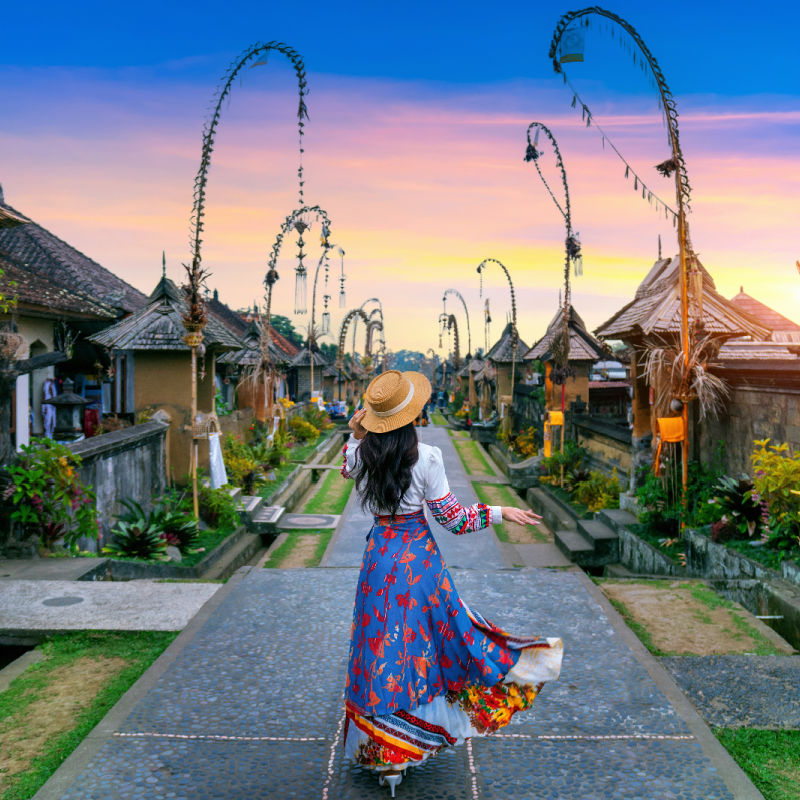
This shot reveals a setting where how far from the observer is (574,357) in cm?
1961

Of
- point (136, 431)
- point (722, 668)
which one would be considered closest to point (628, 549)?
point (722, 668)

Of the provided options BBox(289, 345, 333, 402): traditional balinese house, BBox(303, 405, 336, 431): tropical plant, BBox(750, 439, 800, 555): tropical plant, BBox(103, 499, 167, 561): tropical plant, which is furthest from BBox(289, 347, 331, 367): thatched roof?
BBox(750, 439, 800, 555): tropical plant

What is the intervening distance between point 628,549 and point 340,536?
4.63 meters

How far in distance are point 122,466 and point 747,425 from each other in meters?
8.20

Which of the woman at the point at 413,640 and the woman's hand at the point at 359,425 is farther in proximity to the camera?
the woman's hand at the point at 359,425

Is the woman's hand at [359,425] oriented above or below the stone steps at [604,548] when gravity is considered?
above

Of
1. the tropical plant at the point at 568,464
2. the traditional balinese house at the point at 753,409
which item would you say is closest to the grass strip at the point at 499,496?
the tropical plant at the point at 568,464

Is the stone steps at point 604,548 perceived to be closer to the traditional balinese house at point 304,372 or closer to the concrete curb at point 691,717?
the concrete curb at point 691,717

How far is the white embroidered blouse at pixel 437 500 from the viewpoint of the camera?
369cm

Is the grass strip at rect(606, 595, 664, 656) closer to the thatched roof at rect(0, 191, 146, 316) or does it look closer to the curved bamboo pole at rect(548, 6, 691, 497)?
the curved bamboo pole at rect(548, 6, 691, 497)

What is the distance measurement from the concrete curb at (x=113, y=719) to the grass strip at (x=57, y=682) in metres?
0.14

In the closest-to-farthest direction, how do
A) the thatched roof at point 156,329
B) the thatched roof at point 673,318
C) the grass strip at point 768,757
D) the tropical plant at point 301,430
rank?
the grass strip at point 768,757 < the thatched roof at point 673,318 < the thatched roof at point 156,329 < the tropical plant at point 301,430

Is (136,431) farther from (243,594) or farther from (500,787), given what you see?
(500,787)

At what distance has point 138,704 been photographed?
14.2 feet
